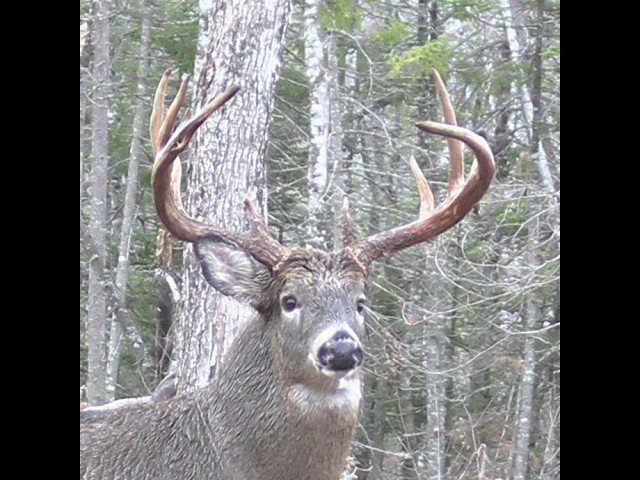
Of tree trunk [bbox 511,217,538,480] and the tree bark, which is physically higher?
the tree bark

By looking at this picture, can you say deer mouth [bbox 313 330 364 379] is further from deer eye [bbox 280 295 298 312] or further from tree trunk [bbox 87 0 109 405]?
tree trunk [bbox 87 0 109 405]

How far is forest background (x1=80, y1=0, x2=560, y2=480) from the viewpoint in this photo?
13.1m

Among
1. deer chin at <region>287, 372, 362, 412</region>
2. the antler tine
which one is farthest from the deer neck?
the antler tine

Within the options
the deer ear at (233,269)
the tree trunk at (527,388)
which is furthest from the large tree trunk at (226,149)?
the tree trunk at (527,388)

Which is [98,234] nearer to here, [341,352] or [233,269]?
[233,269]

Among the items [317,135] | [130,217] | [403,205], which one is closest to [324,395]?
[317,135]

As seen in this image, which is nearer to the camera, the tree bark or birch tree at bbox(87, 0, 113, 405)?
the tree bark

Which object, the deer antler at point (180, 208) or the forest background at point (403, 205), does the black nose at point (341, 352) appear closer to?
the deer antler at point (180, 208)

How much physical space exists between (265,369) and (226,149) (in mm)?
2416

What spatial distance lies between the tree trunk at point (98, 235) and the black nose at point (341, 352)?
7611 mm

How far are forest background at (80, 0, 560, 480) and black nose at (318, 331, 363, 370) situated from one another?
6566 mm

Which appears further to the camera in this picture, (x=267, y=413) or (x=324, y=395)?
(x=267, y=413)

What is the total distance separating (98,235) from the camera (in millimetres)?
12703
